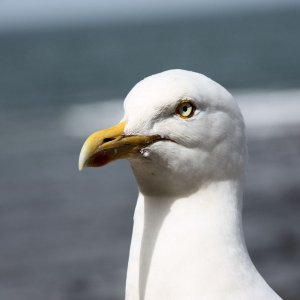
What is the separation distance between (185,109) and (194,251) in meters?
0.60

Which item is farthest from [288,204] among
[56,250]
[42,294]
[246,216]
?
[42,294]

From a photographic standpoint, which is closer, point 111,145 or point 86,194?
point 111,145

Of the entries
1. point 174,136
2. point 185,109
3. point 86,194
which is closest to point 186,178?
point 174,136

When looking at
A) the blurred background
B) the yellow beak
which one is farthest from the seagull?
the blurred background

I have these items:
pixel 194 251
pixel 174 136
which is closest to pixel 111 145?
pixel 174 136

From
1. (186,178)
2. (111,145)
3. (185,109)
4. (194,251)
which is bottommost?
(194,251)

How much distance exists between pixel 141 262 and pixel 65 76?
140ft

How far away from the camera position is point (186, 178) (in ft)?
12.6

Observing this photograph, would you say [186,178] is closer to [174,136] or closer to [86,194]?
[174,136]

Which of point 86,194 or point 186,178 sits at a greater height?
point 86,194

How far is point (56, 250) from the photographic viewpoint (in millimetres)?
12148

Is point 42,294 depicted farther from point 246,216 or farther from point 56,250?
point 246,216

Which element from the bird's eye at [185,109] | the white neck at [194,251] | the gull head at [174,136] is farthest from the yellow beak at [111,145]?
the white neck at [194,251]

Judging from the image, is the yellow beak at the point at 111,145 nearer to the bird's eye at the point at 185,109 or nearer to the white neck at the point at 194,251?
the bird's eye at the point at 185,109
